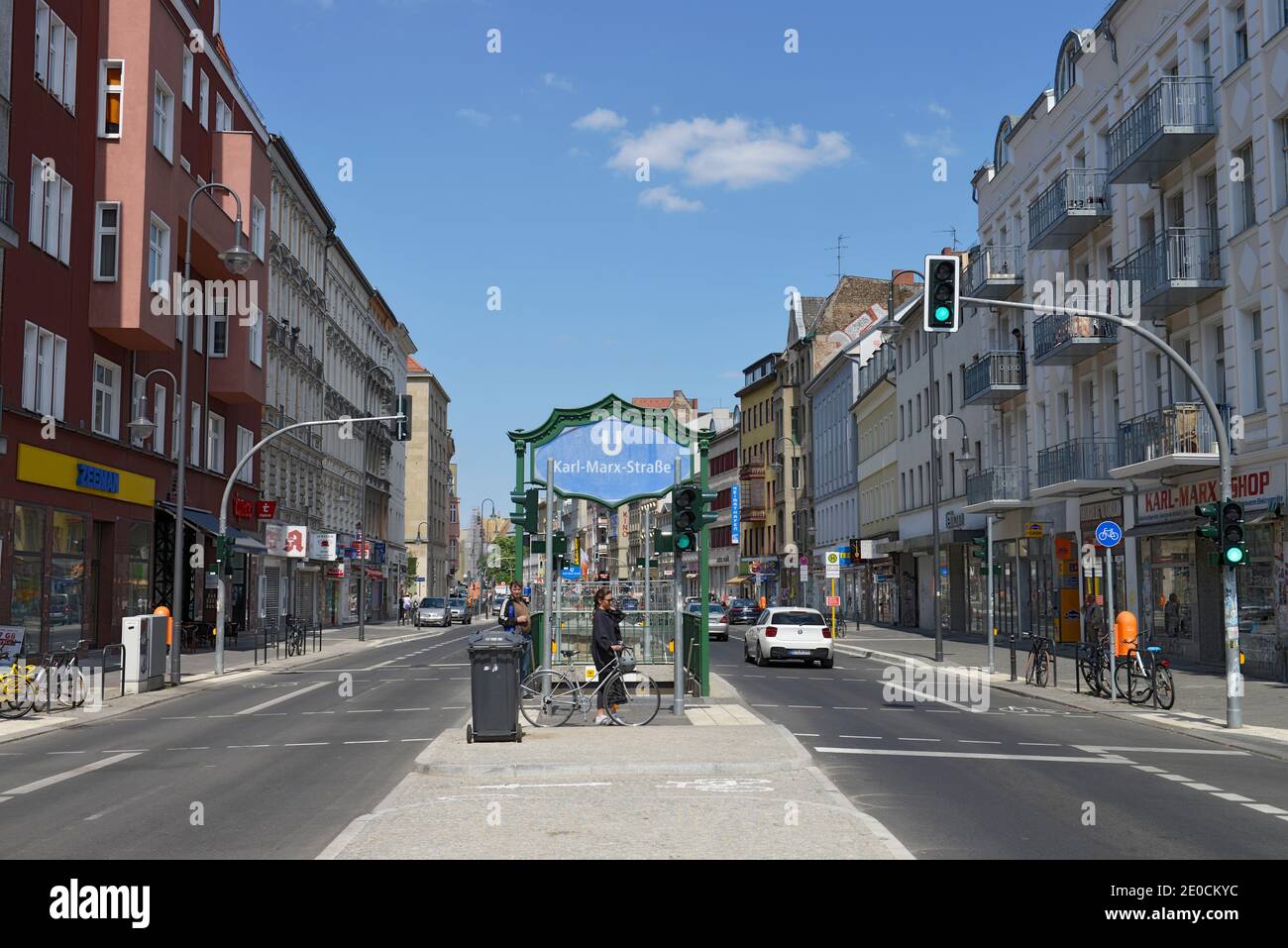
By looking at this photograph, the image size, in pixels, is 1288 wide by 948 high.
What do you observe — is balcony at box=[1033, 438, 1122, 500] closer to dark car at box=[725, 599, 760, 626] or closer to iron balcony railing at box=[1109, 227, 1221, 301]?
iron balcony railing at box=[1109, 227, 1221, 301]

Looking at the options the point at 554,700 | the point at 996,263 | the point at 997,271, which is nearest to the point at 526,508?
the point at 554,700

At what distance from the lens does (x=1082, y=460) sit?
35125 mm

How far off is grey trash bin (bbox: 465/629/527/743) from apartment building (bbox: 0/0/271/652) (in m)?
14.7

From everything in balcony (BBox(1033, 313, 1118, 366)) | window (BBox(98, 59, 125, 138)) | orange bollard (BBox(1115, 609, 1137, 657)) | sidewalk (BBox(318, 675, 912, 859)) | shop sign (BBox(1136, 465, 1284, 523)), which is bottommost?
sidewalk (BBox(318, 675, 912, 859))

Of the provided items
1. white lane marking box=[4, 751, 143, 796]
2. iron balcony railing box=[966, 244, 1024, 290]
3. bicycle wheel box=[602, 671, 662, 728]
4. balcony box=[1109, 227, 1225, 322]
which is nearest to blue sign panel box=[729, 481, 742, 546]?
iron balcony railing box=[966, 244, 1024, 290]

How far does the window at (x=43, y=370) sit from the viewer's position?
28.0 metres

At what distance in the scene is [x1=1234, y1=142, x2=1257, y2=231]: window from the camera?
90.3 ft

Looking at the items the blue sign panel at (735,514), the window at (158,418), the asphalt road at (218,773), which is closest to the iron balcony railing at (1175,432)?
the asphalt road at (218,773)

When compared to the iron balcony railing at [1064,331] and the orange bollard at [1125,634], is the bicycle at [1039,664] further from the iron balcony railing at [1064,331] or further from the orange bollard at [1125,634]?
the iron balcony railing at [1064,331]

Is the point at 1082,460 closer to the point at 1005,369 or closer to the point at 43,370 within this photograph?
the point at 1005,369

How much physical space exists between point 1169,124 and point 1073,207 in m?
6.95

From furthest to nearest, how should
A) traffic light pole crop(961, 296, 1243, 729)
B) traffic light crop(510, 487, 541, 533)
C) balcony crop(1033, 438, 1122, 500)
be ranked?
balcony crop(1033, 438, 1122, 500), traffic light crop(510, 487, 541, 533), traffic light pole crop(961, 296, 1243, 729)
